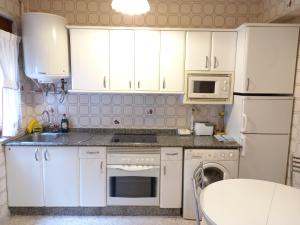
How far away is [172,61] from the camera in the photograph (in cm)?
270

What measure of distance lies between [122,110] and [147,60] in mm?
773

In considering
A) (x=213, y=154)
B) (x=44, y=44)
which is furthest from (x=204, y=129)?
(x=44, y=44)

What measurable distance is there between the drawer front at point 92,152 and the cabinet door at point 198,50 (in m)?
1.34

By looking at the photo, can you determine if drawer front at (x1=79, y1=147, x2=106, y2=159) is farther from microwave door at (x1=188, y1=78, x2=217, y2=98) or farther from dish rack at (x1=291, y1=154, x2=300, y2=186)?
dish rack at (x1=291, y1=154, x2=300, y2=186)

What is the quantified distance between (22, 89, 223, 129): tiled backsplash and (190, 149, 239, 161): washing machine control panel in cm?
64

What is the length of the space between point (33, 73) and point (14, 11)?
744 mm

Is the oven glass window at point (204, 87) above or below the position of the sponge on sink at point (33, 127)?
above

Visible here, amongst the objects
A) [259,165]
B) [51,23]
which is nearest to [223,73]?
[259,165]

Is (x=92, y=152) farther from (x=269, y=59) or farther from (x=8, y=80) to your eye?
(x=269, y=59)

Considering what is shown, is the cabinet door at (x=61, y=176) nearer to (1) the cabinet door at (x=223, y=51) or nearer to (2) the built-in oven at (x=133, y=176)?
(2) the built-in oven at (x=133, y=176)

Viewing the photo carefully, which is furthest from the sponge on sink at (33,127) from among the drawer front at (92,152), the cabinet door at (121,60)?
the cabinet door at (121,60)

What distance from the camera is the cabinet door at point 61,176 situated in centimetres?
255

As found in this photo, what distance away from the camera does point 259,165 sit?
101 inches

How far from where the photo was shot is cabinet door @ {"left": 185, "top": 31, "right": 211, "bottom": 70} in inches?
105
